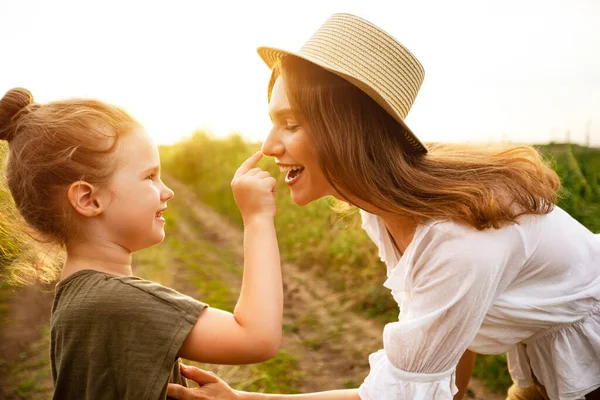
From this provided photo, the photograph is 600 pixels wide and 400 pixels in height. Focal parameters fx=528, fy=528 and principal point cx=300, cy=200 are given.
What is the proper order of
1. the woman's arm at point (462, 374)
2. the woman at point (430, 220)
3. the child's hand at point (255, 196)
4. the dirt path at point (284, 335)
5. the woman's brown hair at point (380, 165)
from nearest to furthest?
the child's hand at point (255, 196) < the woman at point (430, 220) < the woman's brown hair at point (380, 165) < the woman's arm at point (462, 374) < the dirt path at point (284, 335)

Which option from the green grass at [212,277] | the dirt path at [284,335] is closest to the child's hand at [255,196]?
the dirt path at [284,335]

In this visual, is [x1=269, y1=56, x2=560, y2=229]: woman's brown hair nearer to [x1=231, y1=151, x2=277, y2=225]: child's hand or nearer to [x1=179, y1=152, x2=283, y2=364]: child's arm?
[x1=231, y1=151, x2=277, y2=225]: child's hand

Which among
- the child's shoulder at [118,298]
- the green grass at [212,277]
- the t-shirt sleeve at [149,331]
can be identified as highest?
the child's shoulder at [118,298]

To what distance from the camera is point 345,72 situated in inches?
70.7

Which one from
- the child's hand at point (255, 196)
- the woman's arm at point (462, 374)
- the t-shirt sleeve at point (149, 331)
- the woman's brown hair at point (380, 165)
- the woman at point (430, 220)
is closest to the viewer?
the t-shirt sleeve at point (149, 331)

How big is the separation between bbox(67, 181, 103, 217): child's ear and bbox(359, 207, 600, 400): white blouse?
1.06 metres

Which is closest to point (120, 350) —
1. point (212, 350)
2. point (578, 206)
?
point (212, 350)

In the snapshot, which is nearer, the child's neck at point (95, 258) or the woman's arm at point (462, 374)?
the child's neck at point (95, 258)

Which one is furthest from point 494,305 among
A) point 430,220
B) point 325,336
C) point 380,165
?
point 325,336

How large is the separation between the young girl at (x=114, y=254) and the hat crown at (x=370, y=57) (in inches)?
20.3

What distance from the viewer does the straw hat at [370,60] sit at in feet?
6.11

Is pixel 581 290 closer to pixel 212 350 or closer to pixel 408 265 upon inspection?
pixel 408 265

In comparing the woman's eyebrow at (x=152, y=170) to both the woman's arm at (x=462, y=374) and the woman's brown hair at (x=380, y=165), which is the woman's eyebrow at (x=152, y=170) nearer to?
the woman's brown hair at (x=380, y=165)

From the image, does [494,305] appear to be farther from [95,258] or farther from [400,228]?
[95,258]
